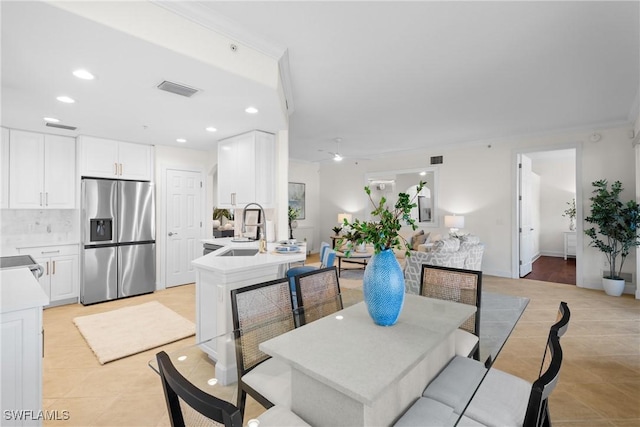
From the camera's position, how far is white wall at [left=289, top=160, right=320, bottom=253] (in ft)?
28.6

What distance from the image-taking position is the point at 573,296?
471 centimetres

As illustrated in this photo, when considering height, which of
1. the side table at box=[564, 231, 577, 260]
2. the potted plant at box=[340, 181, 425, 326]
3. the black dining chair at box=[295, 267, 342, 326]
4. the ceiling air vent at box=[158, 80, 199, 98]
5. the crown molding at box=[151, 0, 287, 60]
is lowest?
the side table at box=[564, 231, 577, 260]

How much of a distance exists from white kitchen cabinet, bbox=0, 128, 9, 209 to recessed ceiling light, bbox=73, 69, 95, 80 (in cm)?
267

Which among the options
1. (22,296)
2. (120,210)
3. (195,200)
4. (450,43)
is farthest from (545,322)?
(120,210)

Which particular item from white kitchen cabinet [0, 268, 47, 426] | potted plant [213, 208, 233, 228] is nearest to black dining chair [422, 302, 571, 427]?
white kitchen cabinet [0, 268, 47, 426]

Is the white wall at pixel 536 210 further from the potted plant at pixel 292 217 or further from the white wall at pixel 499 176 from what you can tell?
the potted plant at pixel 292 217

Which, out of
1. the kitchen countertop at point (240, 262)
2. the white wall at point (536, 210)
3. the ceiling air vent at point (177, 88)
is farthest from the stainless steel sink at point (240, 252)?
the white wall at point (536, 210)

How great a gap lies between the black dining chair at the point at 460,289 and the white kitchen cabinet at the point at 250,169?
252cm

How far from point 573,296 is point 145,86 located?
627cm

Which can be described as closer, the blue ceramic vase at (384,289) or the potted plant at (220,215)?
the blue ceramic vase at (384,289)

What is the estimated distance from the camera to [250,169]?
4156 millimetres

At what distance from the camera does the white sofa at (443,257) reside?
14.5ft

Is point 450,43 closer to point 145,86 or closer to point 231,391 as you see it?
point 145,86

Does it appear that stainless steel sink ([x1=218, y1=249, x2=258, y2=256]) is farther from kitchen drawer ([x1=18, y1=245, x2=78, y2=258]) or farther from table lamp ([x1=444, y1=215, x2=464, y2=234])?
table lamp ([x1=444, y1=215, x2=464, y2=234])
